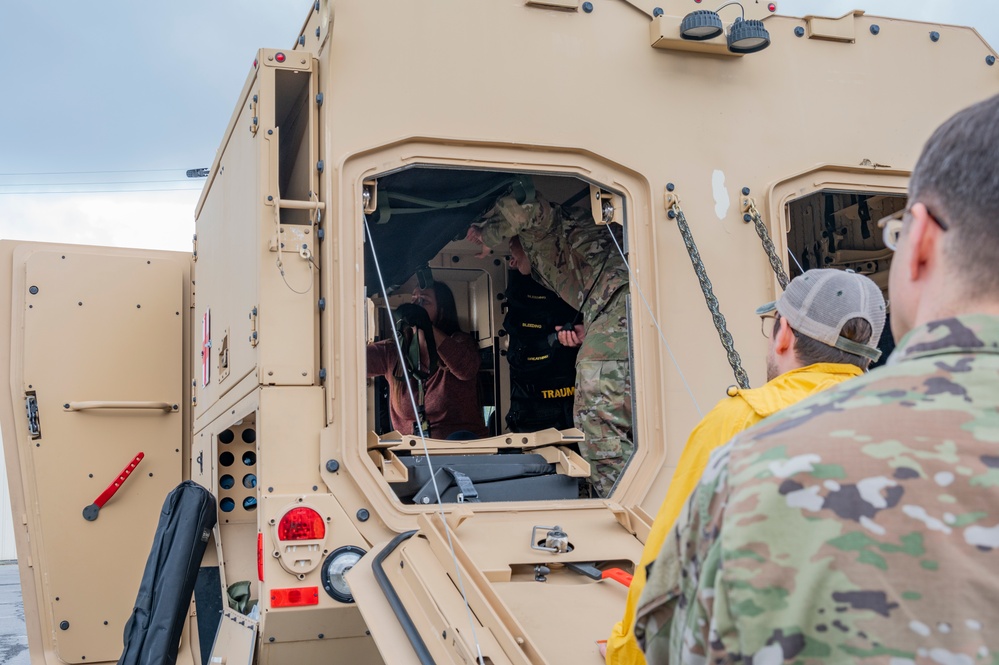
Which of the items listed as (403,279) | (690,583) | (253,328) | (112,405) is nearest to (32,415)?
(112,405)

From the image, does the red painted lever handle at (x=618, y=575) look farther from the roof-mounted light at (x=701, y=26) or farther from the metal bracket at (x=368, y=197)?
the roof-mounted light at (x=701, y=26)

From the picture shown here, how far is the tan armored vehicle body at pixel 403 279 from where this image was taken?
3014mm

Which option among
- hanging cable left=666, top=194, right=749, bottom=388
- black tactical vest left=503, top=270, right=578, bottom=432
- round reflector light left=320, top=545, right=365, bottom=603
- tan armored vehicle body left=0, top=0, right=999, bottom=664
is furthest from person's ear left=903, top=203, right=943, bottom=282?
black tactical vest left=503, top=270, right=578, bottom=432

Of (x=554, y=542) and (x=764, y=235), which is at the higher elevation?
(x=764, y=235)

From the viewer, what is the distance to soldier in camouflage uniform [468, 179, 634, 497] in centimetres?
427

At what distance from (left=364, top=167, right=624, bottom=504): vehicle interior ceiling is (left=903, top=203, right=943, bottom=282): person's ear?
2120 mm

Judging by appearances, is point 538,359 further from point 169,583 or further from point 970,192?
point 970,192

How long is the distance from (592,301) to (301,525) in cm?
193

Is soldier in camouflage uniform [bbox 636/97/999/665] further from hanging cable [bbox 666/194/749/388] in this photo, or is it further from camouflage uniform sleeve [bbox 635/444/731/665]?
hanging cable [bbox 666/194/749/388]

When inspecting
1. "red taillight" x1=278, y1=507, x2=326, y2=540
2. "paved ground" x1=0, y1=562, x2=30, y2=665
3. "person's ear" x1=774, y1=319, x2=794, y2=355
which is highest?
"person's ear" x1=774, y1=319, x2=794, y2=355

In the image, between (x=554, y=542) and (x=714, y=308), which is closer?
(x=554, y=542)

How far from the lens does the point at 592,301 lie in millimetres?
4512

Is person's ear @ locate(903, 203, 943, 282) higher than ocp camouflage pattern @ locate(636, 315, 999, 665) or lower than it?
higher

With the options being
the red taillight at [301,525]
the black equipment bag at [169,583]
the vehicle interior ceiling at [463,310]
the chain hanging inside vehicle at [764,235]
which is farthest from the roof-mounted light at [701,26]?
the black equipment bag at [169,583]
